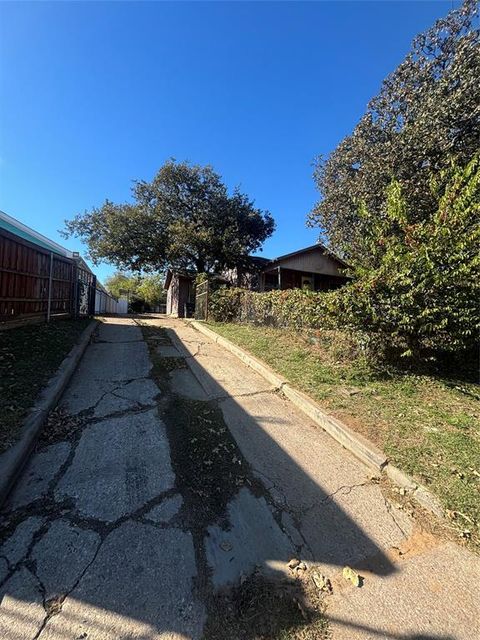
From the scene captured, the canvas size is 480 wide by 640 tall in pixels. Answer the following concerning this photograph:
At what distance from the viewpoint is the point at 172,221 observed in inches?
832

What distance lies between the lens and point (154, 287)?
42.3 m

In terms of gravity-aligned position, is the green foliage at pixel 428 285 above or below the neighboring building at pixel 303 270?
below

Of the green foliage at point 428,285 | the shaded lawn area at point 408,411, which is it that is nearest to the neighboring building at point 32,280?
the shaded lawn area at point 408,411

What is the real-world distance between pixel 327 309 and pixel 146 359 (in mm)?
3647

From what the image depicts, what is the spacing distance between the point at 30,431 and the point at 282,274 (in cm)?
1872

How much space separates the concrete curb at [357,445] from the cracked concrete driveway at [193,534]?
13cm

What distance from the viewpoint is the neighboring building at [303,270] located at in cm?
1955

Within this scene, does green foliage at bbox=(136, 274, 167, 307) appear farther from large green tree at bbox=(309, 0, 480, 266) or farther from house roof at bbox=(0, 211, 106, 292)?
large green tree at bbox=(309, 0, 480, 266)

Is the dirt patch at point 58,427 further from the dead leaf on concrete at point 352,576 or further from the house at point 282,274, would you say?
the house at point 282,274

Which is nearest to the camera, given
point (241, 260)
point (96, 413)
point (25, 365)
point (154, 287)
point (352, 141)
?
point (96, 413)

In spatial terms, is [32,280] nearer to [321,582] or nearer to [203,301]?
[203,301]

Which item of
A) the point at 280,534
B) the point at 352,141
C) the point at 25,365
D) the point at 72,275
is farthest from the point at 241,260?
the point at 280,534

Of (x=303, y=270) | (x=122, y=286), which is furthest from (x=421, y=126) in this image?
(x=122, y=286)

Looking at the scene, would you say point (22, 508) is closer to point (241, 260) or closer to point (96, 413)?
point (96, 413)
